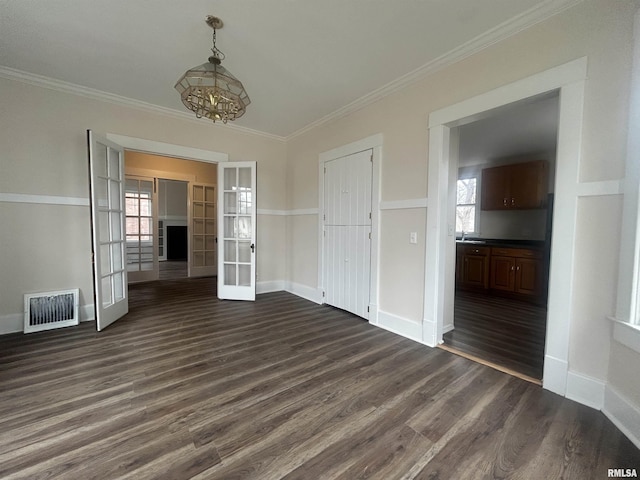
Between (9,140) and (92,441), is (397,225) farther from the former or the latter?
(9,140)

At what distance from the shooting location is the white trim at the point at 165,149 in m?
3.51

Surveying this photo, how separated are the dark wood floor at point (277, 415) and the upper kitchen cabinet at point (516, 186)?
3.85 metres

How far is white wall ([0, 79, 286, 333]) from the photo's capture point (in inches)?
113

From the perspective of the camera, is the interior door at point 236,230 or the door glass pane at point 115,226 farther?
the interior door at point 236,230

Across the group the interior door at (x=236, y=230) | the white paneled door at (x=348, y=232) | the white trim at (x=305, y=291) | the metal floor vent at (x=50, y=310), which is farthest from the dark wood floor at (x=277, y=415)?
the interior door at (x=236, y=230)

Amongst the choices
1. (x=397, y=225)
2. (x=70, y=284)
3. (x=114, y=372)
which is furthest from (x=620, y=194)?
(x=70, y=284)

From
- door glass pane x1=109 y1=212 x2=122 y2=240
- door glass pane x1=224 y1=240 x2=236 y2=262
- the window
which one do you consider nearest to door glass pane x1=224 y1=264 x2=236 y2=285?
door glass pane x1=224 y1=240 x2=236 y2=262

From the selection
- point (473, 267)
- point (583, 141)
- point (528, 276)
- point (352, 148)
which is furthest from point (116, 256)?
point (528, 276)

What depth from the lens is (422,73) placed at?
269cm

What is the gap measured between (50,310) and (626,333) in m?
5.14

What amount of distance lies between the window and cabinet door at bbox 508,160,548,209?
2.78 feet

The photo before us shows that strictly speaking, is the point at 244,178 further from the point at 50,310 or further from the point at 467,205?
the point at 467,205

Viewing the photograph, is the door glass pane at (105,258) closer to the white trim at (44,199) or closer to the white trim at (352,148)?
the white trim at (44,199)

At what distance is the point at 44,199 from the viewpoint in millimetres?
3045
